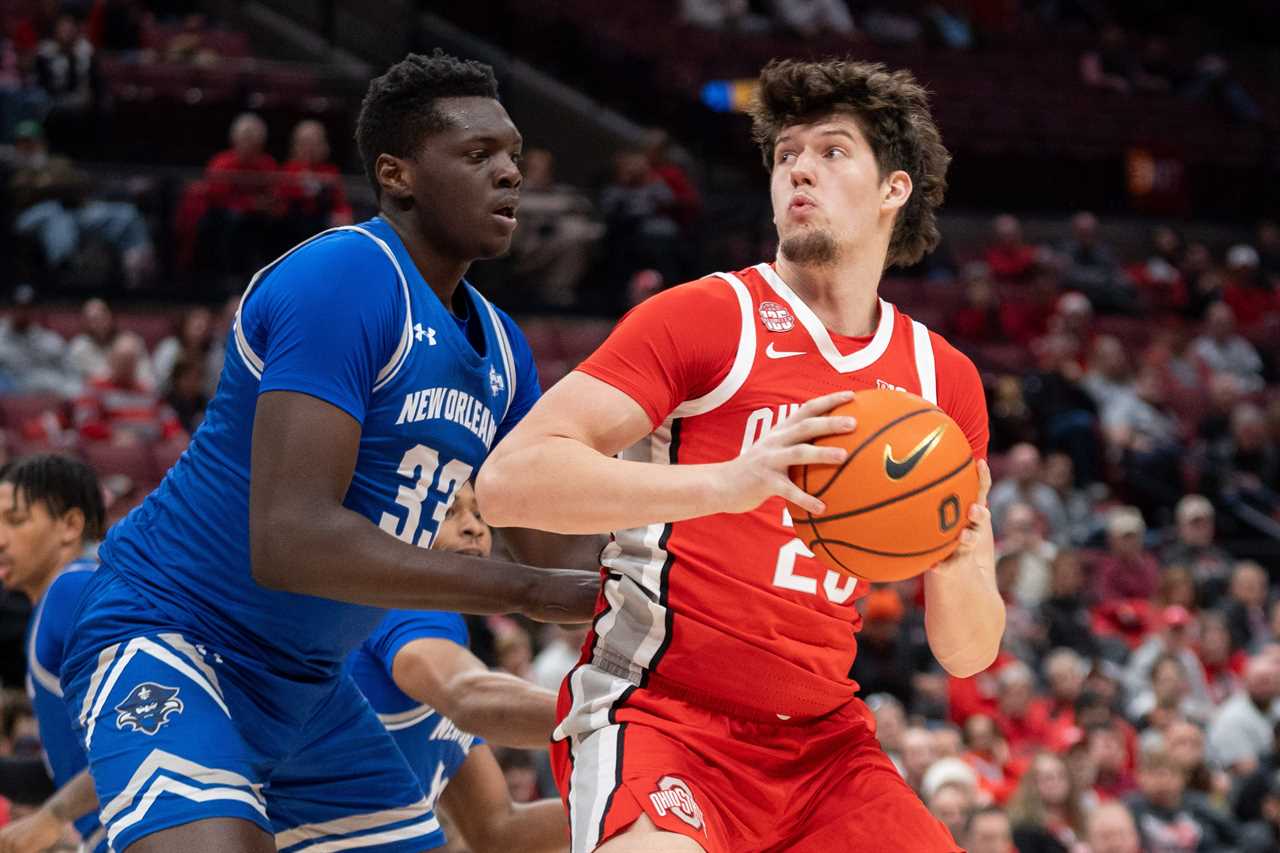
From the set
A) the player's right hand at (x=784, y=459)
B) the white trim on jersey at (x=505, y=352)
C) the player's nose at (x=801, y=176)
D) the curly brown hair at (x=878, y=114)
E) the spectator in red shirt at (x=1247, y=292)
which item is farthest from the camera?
the spectator in red shirt at (x=1247, y=292)

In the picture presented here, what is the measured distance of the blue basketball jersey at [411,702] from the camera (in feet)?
17.2

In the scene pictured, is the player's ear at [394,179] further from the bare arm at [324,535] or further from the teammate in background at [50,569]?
the teammate in background at [50,569]

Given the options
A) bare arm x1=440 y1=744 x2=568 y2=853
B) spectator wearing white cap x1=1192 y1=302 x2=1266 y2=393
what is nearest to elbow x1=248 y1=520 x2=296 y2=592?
bare arm x1=440 y1=744 x2=568 y2=853

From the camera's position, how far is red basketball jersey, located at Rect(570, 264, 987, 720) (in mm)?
3852

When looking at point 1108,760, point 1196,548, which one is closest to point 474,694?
point 1108,760

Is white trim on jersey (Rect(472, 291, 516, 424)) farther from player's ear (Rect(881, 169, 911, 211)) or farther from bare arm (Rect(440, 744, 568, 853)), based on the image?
bare arm (Rect(440, 744, 568, 853))

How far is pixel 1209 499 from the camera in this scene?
1556 centimetres

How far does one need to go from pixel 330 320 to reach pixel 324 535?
48 cm

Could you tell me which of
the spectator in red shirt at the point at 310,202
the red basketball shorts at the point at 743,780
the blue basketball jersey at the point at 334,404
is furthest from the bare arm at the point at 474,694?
the spectator in red shirt at the point at 310,202

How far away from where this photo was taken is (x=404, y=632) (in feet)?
17.1

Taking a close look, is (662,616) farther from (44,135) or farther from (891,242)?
(44,135)

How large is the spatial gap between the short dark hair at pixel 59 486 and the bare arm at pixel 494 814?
1360 millimetres

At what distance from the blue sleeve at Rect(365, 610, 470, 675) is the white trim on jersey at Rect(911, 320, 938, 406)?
176cm

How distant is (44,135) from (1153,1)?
1627 centimetres
